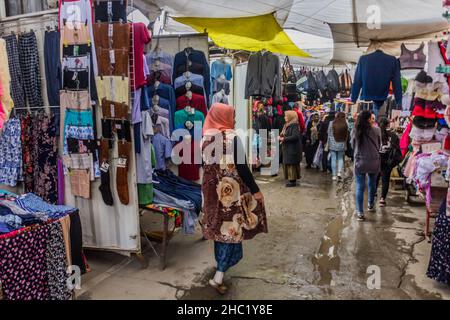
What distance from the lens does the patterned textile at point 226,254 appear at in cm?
344

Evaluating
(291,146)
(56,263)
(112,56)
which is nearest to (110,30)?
(112,56)

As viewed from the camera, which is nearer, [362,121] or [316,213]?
[362,121]

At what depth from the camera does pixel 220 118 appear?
3283mm

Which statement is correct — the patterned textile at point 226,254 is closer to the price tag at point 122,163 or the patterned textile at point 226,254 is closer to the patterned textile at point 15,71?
the price tag at point 122,163

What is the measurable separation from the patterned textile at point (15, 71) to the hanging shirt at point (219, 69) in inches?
127

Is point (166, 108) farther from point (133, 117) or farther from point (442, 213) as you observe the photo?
point (442, 213)

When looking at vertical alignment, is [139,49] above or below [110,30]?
below

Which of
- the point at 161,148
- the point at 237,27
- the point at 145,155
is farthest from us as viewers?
the point at 237,27

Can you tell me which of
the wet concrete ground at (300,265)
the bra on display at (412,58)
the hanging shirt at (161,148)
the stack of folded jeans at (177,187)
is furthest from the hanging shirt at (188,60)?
the bra on display at (412,58)

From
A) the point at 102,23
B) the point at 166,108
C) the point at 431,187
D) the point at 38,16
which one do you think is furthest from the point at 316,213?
the point at 38,16

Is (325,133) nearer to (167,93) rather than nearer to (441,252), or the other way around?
(167,93)

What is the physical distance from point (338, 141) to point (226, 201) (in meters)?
5.54

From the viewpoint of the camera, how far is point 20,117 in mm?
4078

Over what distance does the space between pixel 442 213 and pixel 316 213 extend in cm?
264
